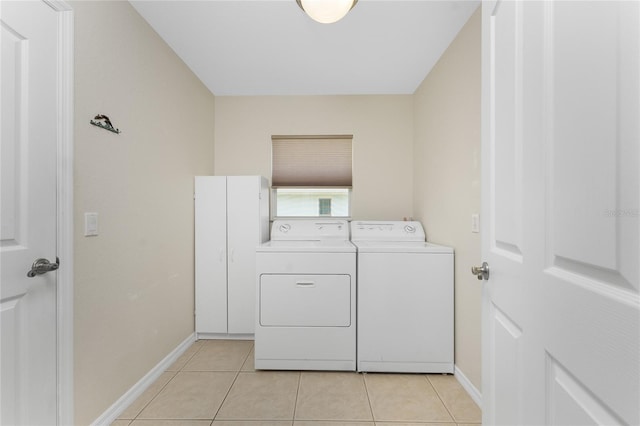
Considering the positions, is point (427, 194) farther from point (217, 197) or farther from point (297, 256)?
point (217, 197)

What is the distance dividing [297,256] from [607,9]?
1913mm

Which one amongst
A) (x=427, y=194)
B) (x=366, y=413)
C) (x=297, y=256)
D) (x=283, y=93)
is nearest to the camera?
(x=366, y=413)

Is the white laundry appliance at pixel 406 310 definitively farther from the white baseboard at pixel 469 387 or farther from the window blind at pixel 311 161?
the window blind at pixel 311 161

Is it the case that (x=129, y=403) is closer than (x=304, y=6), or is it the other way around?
(x=304, y=6)

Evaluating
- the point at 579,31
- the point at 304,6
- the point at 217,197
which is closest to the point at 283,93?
the point at 217,197

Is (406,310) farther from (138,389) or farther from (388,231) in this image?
(138,389)

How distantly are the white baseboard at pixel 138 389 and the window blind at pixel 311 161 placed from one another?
1811 mm

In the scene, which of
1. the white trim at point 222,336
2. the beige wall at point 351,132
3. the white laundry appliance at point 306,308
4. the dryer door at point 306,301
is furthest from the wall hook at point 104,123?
the white trim at point 222,336

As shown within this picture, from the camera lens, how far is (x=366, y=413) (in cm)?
168

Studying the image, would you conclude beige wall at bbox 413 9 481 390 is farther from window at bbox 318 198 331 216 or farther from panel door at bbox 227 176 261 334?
panel door at bbox 227 176 261 334

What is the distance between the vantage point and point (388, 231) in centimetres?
→ 271

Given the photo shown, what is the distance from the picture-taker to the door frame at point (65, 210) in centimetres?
131

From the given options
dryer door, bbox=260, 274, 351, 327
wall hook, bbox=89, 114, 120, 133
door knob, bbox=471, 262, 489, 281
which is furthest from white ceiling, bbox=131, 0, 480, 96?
dryer door, bbox=260, 274, 351, 327

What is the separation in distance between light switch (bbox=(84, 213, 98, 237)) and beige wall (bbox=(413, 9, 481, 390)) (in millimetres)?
2202
